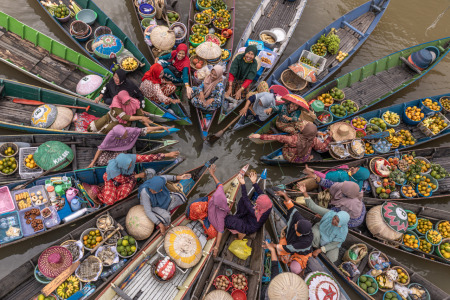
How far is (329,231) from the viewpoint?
22.0 feet

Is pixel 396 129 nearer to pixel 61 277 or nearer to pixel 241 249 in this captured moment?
pixel 241 249

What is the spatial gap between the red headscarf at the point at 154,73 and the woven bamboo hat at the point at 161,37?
4.72 feet

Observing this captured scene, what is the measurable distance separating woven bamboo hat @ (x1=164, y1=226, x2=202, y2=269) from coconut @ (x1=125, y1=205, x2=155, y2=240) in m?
0.56

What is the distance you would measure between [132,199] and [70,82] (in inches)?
198

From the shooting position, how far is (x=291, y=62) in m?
10.7

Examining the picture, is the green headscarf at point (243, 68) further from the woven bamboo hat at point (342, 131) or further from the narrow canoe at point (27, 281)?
the narrow canoe at point (27, 281)

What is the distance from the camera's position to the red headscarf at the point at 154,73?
27.8 feet

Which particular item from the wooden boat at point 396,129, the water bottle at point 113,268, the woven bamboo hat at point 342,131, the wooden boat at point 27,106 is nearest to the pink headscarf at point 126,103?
the wooden boat at point 27,106

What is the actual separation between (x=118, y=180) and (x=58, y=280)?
98.7 inches

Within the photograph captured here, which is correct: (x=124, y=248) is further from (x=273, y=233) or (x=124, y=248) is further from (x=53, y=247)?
(x=273, y=233)

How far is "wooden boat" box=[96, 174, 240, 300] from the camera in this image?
6031 mm

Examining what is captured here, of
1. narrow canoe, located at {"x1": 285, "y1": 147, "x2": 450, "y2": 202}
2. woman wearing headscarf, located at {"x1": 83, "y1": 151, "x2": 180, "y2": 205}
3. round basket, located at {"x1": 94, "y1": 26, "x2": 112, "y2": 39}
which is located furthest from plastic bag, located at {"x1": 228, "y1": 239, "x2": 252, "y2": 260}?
round basket, located at {"x1": 94, "y1": 26, "x2": 112, "y2": 39}

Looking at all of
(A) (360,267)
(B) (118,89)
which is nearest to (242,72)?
(B) (118,89)

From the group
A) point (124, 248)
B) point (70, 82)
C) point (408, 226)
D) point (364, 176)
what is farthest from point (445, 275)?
point (70, 82)
